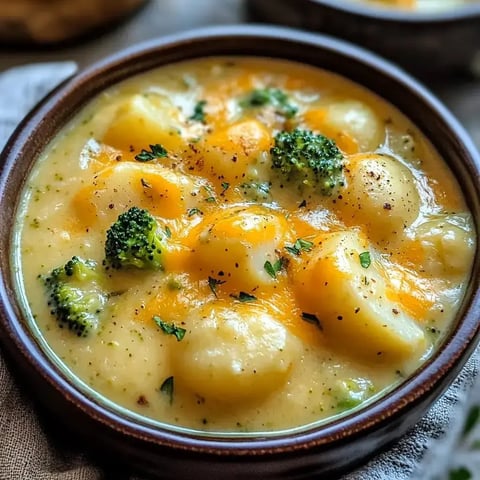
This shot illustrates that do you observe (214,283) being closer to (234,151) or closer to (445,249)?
(234,151)

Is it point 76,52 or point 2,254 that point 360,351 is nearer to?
point 2,254

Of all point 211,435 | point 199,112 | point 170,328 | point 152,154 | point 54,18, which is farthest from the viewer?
point 54,18

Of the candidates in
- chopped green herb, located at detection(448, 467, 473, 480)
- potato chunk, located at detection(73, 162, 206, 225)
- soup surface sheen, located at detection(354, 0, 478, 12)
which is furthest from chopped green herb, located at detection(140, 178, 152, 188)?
soup surface sheen, located at detection(354, 0, 478, 12)

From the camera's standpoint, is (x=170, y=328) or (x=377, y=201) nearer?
(x=170, y=328)

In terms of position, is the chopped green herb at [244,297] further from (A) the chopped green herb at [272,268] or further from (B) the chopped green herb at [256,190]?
(B) the chopped green herb at [256,190]

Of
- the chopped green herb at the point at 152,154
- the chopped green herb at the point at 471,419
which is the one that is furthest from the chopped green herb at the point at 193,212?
the chopped green herb at the point at 471,419

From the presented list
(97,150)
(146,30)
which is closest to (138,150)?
(97,150)

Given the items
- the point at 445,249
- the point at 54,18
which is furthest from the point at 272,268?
the point at 54,18
